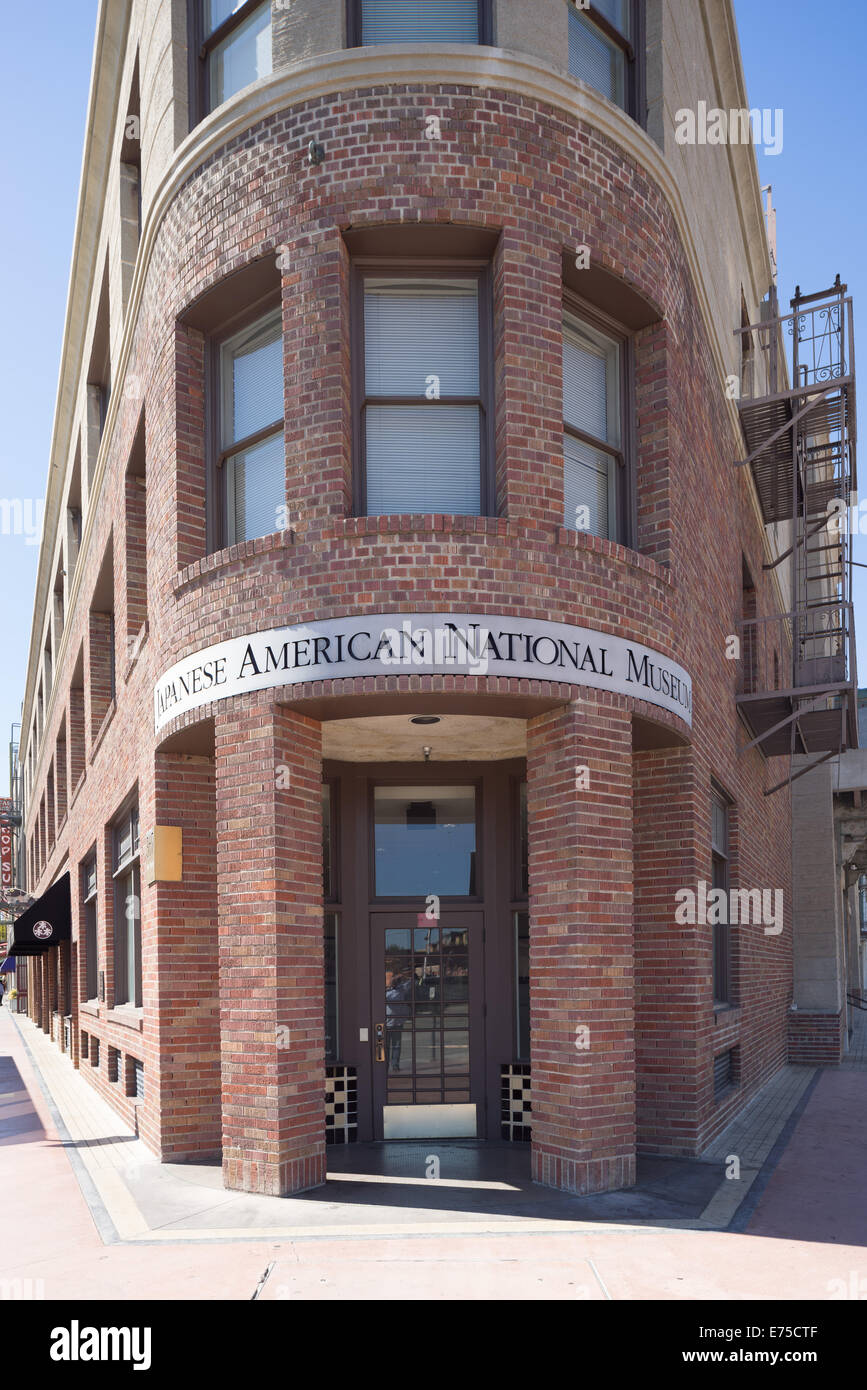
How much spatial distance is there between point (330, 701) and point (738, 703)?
769cm

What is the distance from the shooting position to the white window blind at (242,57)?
32.5ft

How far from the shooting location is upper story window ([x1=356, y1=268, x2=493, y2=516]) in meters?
9.24

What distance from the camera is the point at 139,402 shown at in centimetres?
1255

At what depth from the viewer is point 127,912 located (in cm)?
1533

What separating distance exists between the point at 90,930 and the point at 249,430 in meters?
13.6

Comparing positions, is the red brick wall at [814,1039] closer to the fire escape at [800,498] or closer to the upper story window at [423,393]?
the fire escape at [800,498]

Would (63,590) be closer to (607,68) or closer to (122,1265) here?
(607,68)

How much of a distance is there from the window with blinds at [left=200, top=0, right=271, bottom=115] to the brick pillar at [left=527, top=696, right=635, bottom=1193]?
6.05 m

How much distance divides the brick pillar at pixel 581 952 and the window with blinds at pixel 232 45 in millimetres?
6053

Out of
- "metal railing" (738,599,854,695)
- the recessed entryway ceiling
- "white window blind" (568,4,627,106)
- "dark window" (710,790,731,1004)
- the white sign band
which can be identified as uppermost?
"white window blind" (568,4,627,106)

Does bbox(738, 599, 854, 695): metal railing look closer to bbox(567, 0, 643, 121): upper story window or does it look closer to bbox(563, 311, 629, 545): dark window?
bbox(563, 311, 629, 545): dark window

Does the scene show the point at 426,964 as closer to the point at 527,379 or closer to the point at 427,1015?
the point at 427,1015

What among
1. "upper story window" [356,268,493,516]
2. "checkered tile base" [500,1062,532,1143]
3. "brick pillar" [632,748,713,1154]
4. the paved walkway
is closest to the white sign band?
"upper story window" [356,268,493,516]

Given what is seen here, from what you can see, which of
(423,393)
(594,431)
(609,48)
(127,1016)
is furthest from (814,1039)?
(609,48)
